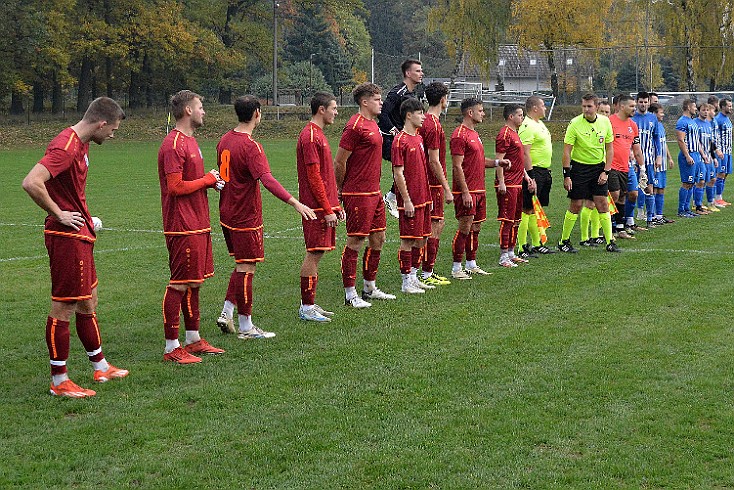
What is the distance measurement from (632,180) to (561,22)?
121ft

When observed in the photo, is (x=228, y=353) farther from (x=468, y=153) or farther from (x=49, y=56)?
(x=49, y=56)

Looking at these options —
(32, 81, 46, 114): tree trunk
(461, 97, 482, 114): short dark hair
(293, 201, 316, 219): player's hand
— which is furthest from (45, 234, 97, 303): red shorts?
(32, 81, 46, 114): tree trunk

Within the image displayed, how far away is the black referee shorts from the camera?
13.9m

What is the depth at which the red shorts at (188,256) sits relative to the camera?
7973 mm

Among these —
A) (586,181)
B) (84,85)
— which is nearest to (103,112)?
(586,181)

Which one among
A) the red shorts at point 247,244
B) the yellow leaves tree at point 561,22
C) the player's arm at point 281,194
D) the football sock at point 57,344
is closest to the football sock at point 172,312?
the red shorts at point 247,244

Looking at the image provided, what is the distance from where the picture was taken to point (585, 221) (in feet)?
47.1

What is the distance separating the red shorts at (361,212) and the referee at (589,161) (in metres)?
4.63

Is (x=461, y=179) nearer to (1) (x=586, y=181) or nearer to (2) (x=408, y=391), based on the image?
(1) (x=586, y=181)

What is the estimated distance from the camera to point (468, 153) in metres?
11.7

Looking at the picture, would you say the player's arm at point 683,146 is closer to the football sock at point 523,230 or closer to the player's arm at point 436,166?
the football sock at point 523,230

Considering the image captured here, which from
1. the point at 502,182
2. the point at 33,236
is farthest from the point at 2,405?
the point at 33,236

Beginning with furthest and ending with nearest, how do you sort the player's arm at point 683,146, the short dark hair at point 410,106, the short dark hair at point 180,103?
the player's arm at point 683,146
the short dark hair at point 410,106
the short dark hair at point 180,103

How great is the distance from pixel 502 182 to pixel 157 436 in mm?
7329
